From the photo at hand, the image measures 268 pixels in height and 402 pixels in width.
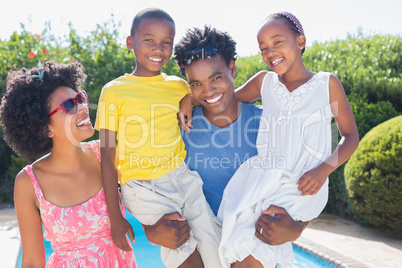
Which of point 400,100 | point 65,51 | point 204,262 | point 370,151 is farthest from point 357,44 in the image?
point 204,262

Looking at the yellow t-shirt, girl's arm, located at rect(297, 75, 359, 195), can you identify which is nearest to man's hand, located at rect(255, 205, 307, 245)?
girl's arm, located at rect(297, 75, 359, 195)

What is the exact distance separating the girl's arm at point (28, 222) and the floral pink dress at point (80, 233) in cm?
4

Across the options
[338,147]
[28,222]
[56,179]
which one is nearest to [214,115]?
[338,147]

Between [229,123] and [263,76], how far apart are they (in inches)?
18.1

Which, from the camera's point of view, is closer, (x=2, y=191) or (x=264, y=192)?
(x=264, y=192)

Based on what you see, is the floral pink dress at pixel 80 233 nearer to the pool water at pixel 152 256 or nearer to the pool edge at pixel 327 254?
the pool edge at pixel 327 254

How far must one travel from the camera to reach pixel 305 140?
287 centimetres

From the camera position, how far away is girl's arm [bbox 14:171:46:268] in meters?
2.65

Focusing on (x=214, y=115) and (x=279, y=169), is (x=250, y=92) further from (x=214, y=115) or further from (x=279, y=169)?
(x=279, y=169)

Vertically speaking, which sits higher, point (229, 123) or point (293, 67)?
point (293, 67)

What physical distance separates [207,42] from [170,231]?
1.41 meters

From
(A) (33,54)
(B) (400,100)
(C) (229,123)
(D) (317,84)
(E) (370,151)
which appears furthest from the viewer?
(A) (33,54)

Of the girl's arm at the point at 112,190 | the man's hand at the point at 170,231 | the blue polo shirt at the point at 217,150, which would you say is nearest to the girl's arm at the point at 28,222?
the girl's arm at the point at 112,190

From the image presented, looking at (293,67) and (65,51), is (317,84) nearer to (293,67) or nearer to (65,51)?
(293,67)
